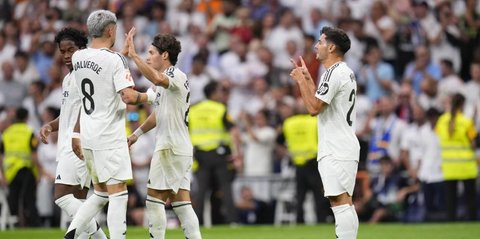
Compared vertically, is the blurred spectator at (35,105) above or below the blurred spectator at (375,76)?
below

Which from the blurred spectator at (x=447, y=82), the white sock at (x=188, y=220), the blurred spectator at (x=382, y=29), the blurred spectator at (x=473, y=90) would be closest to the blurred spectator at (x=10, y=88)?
the blurred spectator at (x=382, y=29)

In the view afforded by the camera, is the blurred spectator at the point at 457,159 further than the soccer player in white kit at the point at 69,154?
Yes

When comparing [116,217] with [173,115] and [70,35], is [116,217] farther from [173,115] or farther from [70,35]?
[70,35]

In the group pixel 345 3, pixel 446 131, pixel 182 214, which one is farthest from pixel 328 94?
pixel 345 3

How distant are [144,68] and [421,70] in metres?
12.2

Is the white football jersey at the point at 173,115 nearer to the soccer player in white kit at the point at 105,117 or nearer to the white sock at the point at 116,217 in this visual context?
the soccer player in white kit at the point at 105,117

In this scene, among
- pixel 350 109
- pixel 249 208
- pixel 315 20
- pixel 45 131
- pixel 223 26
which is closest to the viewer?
pixel 350 109

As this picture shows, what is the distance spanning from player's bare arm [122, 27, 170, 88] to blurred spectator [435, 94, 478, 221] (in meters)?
9.64

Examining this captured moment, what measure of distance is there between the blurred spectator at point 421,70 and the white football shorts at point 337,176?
11106 millimetres

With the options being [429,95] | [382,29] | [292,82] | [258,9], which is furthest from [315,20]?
[429,95]

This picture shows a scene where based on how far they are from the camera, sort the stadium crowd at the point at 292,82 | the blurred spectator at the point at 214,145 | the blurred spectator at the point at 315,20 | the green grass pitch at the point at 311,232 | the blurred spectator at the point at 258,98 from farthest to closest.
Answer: the blurred spectator at the point at 315,20 < the blurred spectator at the point at 258,98 < the stadium crowd at the point at 292,82 < the blurred spectator at the point at 214,145 < the green grass pitch at the point at 311,232

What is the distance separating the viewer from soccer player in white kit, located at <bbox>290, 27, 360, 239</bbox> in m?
11.7

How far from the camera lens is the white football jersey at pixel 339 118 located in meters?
11.8

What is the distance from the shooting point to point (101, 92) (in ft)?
38.1
